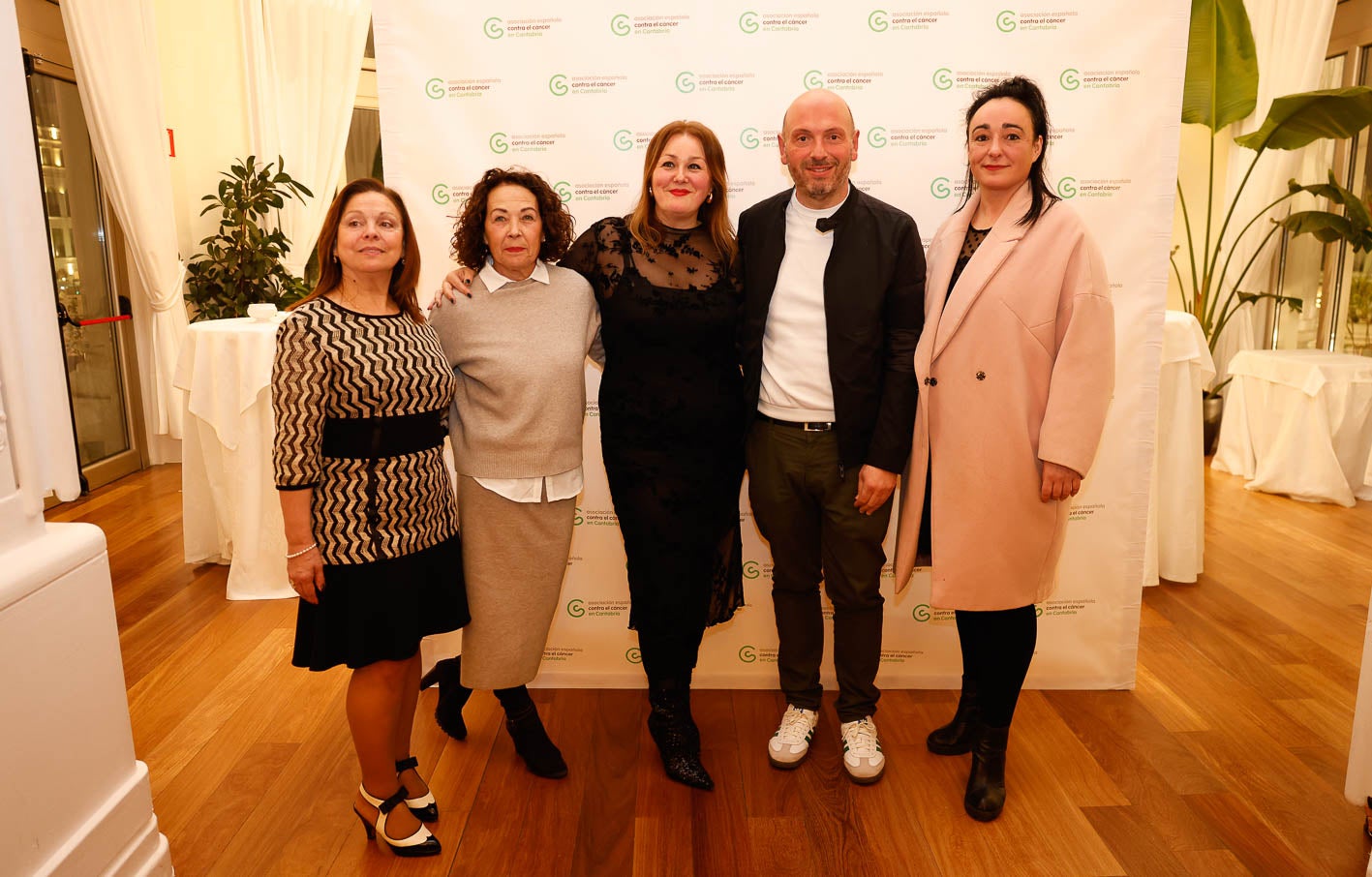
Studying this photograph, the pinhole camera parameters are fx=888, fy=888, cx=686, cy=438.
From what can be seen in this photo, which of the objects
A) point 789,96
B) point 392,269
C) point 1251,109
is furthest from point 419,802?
point 1251,109

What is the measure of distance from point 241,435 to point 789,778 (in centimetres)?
251

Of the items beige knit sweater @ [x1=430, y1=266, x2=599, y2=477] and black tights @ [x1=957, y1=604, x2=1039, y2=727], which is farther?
black tights @ [x1=957, y1=604, x2=1039, y2=727]

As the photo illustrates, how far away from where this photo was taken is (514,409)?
2.06 m

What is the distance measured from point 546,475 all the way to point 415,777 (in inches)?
31.8

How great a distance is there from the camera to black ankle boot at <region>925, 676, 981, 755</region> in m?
2.47

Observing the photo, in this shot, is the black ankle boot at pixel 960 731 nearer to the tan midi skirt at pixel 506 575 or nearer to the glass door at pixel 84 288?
the tan midi skirt at pixel 506 575

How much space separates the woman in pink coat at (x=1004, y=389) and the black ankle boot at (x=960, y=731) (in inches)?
9.1

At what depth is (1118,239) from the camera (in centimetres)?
265

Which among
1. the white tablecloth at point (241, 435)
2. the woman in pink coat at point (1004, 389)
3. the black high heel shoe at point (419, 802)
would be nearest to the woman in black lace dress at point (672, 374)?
the woman in pink coat at point (1004, 389)

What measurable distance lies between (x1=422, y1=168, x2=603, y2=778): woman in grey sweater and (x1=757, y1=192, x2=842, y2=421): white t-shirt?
46cm

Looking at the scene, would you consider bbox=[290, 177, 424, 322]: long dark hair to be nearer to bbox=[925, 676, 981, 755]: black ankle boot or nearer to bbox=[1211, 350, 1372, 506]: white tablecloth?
bbox=[925, 676, 981, 755]: black ankle boot

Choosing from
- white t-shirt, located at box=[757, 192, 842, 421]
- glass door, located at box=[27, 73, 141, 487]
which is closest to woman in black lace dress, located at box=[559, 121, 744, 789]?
white t-shirt, located at box=[757, 192, 842, 421]

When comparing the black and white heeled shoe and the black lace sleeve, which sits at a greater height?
the black lace sleeve

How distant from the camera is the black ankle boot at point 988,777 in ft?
7.10
